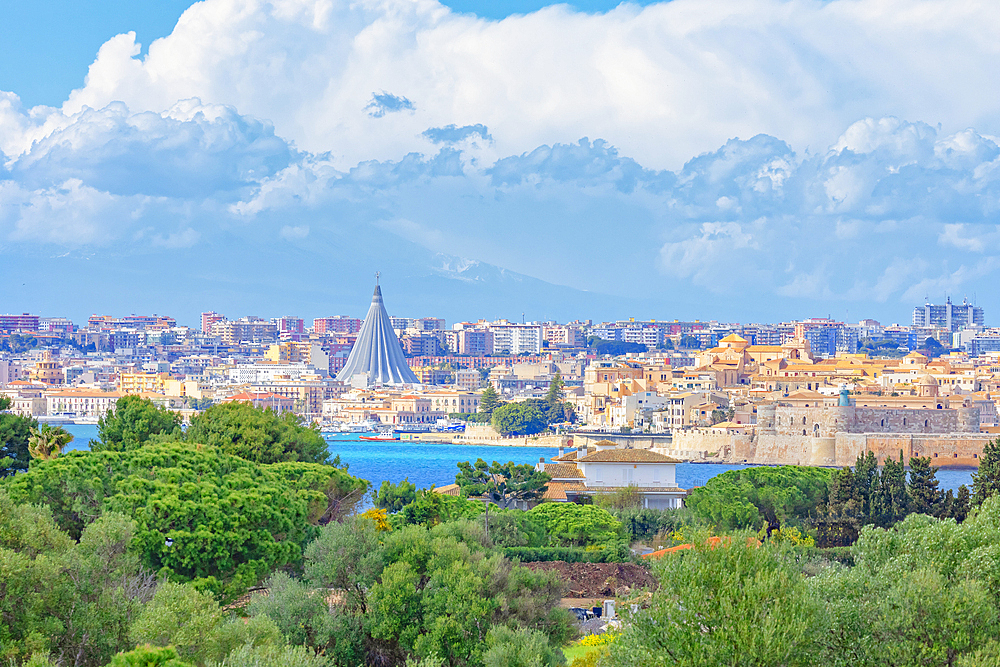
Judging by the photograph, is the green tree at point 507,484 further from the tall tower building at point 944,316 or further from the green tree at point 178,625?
the tall tower building at point 944,316

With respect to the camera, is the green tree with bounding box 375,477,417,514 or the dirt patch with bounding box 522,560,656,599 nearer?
the dirt patch with bounding box 522,560,656,599

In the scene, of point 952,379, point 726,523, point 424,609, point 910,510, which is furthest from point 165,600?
point 952,379

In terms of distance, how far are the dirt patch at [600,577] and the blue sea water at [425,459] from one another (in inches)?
1002

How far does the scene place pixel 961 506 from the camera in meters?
25.8

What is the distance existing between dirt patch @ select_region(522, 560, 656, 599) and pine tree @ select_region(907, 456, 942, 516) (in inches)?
307

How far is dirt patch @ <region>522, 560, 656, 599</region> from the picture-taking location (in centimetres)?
2019

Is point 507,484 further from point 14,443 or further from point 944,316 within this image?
point 944,316

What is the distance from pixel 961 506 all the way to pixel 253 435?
1320 cm

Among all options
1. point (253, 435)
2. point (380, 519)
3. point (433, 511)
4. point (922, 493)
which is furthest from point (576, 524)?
point (922, 493)

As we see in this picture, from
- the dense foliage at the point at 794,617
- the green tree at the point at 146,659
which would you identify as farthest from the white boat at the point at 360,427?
the green tree at the point at 146,659

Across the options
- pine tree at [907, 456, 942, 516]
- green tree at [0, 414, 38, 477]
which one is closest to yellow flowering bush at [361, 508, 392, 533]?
green tree at [0, 414, 38, 477]

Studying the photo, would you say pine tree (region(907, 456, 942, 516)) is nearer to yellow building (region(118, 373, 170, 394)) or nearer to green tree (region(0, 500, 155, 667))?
green tree (region(0, 500, 155, 667))

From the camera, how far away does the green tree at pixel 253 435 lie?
86.4ft

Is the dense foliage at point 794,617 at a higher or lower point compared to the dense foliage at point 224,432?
lower
